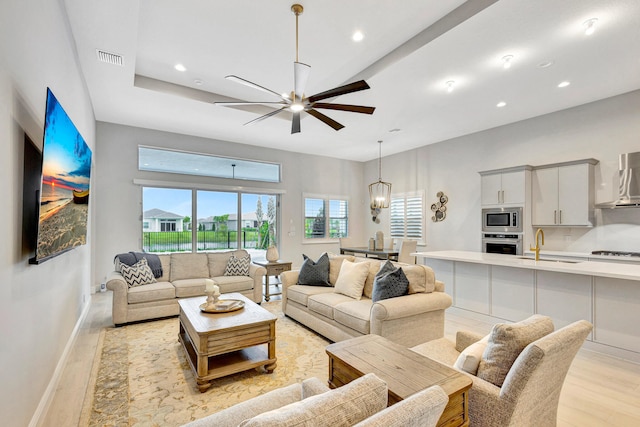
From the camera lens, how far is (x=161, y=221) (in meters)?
6.21

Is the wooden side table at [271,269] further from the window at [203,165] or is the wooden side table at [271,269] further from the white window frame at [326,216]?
the window at [203,165]

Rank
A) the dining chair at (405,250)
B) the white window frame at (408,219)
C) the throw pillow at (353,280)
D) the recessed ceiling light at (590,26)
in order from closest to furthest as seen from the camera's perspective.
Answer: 1. the recessed ceiling light at (590,26)
2. the throw pillow at (353,280)
3. the dining chair at (405,250)
4. the white window frame at (408,219)

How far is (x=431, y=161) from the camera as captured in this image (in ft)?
23.6

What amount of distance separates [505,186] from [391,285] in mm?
3651

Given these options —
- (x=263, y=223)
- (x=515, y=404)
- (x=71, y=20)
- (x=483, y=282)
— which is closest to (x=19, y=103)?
(x=71, y=20)

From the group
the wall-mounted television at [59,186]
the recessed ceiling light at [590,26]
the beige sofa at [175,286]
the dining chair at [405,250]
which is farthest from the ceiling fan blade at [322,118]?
the dining chair at [405,250]

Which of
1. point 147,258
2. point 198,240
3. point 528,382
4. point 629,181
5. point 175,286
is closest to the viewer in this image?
point 528,382

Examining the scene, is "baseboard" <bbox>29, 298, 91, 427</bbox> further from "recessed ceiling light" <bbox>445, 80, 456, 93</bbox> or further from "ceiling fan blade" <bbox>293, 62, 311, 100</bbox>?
"recessed ceiling light" <bbox>445, 80, 456, 93</bbox>

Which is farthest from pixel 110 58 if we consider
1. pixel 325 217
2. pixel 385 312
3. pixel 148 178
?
pixel 325 217

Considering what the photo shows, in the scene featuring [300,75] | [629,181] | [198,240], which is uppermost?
[300,75]

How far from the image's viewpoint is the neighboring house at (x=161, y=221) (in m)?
6.06

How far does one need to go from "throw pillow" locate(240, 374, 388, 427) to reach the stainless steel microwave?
5215 millimetres

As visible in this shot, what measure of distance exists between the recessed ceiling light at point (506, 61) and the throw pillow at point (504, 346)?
2.99m

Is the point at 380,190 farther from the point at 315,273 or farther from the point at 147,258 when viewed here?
the point at 147,258
